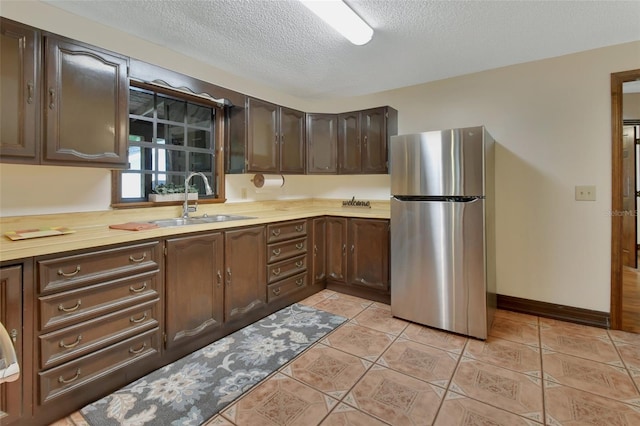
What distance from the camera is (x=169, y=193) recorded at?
105 inches

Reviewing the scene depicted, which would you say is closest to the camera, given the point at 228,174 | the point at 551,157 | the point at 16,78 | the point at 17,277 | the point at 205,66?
the point at 17,277

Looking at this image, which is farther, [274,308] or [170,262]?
[274,308]

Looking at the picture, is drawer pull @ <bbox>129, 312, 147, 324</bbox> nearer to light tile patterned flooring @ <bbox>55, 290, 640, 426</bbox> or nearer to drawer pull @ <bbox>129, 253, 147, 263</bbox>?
drawer pull @ <bbox>129, 253, 147, 263</bbox>

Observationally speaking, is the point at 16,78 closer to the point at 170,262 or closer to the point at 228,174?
the point at 170,262

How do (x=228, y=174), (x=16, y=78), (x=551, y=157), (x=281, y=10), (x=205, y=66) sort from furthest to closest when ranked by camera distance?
(x=228, y=174) → (x=205, y=66) → (x=551, y=157) → (x=281, y=10) → (x=16, y=78)

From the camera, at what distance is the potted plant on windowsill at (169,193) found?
2.57 meters

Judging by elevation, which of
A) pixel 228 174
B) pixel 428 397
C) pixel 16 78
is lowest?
pixel 428 397

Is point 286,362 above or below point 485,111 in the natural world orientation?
below

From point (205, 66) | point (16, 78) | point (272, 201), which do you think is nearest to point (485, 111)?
point (272, 201)

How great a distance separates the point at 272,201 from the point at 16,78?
2311 mm

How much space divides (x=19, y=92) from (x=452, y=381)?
9.59ft

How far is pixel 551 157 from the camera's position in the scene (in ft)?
8.84

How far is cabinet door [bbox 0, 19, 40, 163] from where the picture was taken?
1589mm

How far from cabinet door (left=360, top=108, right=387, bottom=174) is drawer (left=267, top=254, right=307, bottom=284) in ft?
4.01
